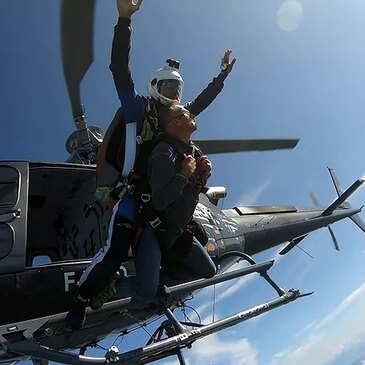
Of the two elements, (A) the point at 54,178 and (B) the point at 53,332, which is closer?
(B) the point at 53,332

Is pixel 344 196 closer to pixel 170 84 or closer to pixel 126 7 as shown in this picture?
pixel 170 84

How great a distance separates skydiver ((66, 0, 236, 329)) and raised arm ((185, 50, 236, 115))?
2.18ft

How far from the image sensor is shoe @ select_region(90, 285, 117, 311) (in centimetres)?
412

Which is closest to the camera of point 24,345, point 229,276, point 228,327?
point 24,345

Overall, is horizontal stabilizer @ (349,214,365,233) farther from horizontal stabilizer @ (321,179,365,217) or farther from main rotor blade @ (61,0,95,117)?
main rotor blade @ (61,0,95,117)

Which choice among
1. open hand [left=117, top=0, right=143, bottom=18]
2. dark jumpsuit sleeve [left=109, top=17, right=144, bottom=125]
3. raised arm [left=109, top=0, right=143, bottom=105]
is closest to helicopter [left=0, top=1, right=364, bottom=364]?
dark jumpsuit sleeve [left=109, top=17, right=144, bottom=125]

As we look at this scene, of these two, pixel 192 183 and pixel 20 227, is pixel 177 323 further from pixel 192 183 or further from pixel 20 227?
pixel 20 227

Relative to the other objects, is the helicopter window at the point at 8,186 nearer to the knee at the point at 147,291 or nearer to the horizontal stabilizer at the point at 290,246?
the knee at the point at 147,291

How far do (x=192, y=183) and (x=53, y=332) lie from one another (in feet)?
6.12

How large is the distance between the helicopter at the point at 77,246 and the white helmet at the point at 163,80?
1379mm

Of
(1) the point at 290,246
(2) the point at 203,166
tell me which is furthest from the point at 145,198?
(1) the point at 290,246

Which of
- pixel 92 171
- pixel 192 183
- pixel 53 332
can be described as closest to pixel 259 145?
pixel 92 171

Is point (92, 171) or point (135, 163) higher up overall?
point (92, 171)

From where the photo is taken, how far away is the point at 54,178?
7.29 meters
